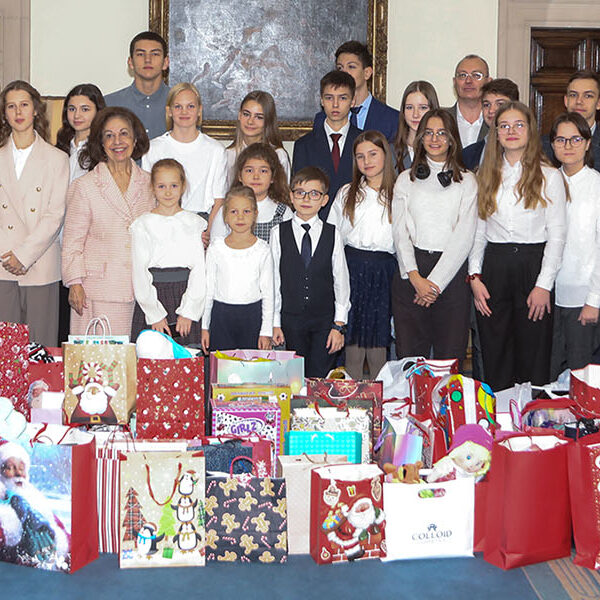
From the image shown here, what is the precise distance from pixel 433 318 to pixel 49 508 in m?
2.08

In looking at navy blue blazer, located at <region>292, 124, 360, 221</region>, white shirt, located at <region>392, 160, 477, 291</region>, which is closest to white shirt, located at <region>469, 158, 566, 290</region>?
white shirt, located at <region>392, 160, 477, 291</region>

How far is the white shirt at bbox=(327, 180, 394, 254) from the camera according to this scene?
12.3 ft

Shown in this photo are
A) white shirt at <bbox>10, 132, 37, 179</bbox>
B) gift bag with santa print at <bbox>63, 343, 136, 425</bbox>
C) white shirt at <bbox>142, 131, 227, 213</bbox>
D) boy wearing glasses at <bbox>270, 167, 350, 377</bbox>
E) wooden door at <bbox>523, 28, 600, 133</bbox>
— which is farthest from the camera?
wooden door at <bbox>523, 28, 600, 133</bbox>

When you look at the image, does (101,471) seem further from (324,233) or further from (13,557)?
(324,233)

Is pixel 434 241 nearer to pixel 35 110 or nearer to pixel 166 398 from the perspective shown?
pixel 166 398

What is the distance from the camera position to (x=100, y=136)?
12.2 feet

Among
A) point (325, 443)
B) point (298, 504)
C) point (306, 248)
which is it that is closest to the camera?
point (298, 504)

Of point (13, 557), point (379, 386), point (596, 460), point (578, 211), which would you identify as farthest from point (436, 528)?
point (578, 211)

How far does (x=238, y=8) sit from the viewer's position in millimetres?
5355

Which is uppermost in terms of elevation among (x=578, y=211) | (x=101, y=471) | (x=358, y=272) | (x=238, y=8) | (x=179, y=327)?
(x=238, y=8)

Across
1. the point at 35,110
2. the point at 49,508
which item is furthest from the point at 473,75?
the point at 49,508

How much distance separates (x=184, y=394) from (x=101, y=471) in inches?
15.1

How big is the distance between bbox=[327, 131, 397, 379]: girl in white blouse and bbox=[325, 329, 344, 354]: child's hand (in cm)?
15

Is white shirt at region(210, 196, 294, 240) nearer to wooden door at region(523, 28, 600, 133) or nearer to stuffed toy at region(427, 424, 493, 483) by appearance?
stuffed toy at region(427, 424, 493, 483)
